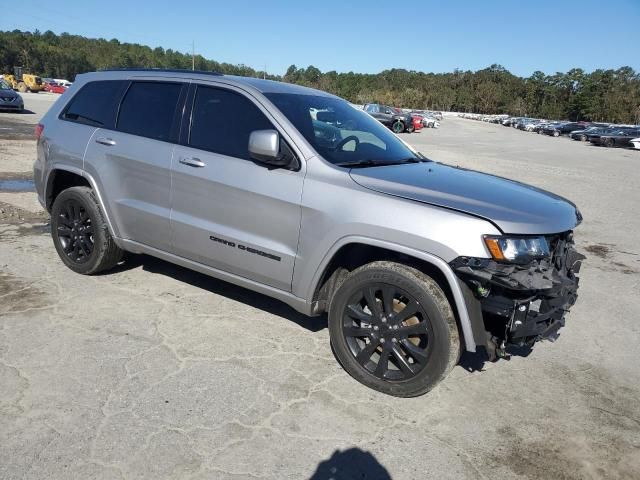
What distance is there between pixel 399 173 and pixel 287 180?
783 millimetres

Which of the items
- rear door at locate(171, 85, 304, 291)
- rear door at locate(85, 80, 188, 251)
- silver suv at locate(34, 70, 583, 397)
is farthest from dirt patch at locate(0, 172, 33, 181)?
rear door at locate(171, 85, 304, 291)

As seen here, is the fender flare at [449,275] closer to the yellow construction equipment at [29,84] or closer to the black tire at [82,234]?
the black tire at [82,234]

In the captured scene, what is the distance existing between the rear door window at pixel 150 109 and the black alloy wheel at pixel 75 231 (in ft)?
3.00

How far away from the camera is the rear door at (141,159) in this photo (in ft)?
13.8

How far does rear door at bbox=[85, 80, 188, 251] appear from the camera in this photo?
421cm

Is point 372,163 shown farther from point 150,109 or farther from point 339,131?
point 150,109

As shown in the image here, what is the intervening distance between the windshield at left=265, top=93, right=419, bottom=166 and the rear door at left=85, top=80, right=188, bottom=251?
37.6 inches

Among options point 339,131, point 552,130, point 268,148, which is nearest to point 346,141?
point 339,131

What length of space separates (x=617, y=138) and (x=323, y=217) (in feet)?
142

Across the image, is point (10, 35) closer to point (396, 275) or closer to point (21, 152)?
point (21, 152)

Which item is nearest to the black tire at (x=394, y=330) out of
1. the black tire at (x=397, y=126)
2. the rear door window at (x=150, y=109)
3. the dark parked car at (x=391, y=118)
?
the rear door window at (x=150, y=109)

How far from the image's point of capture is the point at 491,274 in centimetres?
289

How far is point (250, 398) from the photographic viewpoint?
3223mm

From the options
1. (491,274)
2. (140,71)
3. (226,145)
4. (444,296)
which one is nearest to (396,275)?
(444,296)
